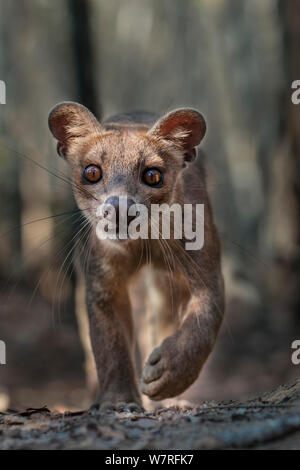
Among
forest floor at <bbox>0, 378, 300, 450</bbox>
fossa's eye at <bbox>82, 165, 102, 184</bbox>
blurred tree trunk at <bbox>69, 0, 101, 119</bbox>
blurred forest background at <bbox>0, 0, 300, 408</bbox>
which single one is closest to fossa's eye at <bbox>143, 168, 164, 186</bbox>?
fossa's eye at <bbox>82, 165, 102, 184</bbox>

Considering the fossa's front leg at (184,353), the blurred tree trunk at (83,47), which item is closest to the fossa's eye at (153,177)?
the fossa's front leg at (184,353)

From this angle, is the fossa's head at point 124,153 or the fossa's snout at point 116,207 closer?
the fossa's snout at point 116,207

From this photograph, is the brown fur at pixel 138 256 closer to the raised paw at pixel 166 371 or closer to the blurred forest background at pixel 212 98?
the raised paw at pixel 166 371

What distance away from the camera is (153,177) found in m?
4.68

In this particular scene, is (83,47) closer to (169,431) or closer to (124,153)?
(124,153)

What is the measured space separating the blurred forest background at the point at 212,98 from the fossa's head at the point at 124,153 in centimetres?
497

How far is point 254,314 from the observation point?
33.8 feet

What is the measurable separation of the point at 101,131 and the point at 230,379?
5.46 m

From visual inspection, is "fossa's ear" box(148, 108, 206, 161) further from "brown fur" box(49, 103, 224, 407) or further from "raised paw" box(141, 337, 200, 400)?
"raised paw" box(141, 337, 200, 400)

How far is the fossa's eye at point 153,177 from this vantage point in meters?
4.65

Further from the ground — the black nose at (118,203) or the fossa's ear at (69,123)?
the fossa's ear at (69,123)

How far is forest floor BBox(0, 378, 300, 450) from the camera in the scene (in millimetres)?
3078
